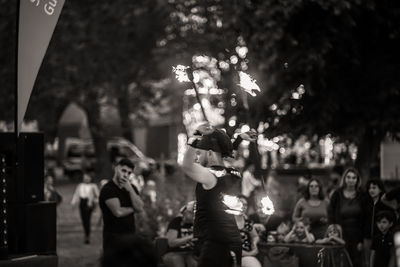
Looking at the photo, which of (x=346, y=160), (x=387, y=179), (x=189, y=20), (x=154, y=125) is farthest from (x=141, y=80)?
(x=154, y=125)

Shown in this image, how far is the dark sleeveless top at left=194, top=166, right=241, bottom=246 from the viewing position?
8211 mm

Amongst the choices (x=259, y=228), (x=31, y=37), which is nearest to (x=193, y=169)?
(x=31, y=37)

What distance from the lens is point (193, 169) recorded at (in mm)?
7992

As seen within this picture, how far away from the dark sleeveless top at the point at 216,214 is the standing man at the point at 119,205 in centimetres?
277

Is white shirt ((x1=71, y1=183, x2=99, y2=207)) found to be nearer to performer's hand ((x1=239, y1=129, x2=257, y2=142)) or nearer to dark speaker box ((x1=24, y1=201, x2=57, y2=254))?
dark speaker box ((x1=24, y1=201, x2=57, y2=254))

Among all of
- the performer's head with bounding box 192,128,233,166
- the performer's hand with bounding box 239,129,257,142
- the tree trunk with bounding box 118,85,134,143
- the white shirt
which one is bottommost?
the white shirt

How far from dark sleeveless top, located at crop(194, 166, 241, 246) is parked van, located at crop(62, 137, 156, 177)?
112 feet

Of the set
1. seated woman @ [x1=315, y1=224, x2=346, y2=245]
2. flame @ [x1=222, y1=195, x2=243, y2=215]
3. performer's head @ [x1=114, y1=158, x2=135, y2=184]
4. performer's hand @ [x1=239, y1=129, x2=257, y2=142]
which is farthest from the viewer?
seated woman @ [x1=315, y1=224, x2=346, y2=245]

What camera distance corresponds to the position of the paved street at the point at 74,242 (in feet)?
54.0

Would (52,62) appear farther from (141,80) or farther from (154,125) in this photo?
(154,125)

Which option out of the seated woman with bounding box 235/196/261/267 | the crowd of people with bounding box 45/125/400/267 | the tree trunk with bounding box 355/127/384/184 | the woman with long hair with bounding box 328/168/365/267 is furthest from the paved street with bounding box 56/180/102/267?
the tree trunk with bounding box 355/127/384/184

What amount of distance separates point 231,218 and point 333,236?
4.40 meters

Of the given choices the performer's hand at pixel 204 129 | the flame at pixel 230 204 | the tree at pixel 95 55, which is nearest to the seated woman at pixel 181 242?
the flame at pixel 230 204

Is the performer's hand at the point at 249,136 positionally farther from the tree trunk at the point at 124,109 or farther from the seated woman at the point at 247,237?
the tree trunk at the point at 124,109
